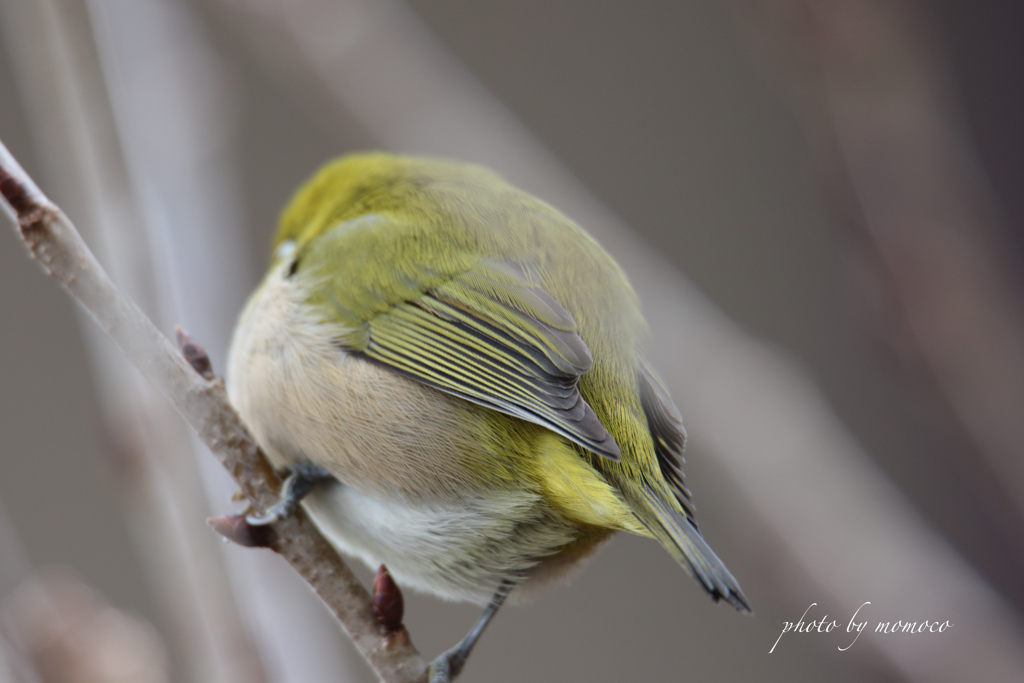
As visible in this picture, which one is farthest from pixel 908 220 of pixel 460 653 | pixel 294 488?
pixel 294 488

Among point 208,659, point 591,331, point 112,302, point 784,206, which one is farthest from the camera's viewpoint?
point 784,206

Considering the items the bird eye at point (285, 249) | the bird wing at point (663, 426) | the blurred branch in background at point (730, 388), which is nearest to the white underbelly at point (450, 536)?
the bird wing at point (663, 426)

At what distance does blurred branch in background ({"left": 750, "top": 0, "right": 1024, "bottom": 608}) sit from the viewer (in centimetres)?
182

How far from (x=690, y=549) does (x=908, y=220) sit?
121 centimetres

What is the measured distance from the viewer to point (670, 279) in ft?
7.91

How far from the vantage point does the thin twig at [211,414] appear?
50.0 inches

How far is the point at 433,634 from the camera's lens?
13.9ft

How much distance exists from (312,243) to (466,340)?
2.29 ft

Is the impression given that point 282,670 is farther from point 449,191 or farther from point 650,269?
point 650,269

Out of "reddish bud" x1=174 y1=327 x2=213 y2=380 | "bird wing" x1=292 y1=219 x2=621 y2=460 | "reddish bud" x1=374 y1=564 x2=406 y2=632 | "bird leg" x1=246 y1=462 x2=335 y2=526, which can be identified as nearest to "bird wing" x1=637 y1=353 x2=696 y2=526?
"bird wing" x1=292 y1=219 x2=621 y2=460

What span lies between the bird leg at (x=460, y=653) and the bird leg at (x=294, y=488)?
421 mm

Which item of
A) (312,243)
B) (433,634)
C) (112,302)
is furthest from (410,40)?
(433,634)

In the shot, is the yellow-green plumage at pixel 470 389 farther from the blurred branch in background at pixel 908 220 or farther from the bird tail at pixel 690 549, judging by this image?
the blurred branch in background at pixel 908 220

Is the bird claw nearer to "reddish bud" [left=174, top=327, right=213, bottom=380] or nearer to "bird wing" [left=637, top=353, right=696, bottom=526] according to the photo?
"bird wing" [left=637, top=353, right=696, bottom=526]
